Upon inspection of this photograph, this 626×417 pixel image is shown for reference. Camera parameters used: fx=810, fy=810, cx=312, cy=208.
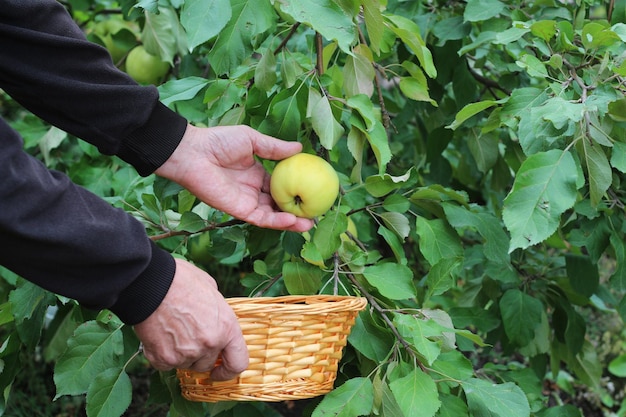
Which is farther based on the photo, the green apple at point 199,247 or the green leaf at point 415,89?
the green apple at point 199,247

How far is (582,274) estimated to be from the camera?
190 centimetres

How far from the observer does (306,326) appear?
46.1 inches

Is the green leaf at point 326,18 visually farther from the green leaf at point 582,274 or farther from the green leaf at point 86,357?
the green leaf at point 582,274

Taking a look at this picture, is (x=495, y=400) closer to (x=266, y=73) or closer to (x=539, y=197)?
(x=539, y=197)

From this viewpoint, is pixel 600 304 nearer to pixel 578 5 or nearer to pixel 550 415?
pixel 550 415

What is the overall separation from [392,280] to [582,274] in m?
0.73

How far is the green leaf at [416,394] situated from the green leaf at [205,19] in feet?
1.90

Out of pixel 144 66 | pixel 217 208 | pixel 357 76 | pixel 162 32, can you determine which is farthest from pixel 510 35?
pixel 144 66

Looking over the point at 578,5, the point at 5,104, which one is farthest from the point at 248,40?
the point at 5,104

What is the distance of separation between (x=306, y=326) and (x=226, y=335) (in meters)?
0.14

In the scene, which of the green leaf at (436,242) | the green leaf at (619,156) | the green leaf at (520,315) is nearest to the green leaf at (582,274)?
the green leaf at (520,315)

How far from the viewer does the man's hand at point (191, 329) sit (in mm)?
1070

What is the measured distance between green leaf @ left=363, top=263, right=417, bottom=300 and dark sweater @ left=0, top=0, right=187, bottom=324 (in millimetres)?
396

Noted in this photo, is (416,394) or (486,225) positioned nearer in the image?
(416,394)
